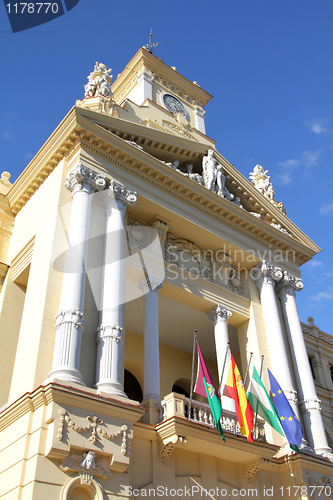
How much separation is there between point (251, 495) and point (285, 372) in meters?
4.38

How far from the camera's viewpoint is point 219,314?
18672mm

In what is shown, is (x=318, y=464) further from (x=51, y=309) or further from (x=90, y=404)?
(x=51, y=309)

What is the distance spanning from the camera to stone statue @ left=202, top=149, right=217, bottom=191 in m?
20.2

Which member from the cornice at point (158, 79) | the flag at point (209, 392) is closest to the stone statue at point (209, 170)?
the cornice at point (158, 79)

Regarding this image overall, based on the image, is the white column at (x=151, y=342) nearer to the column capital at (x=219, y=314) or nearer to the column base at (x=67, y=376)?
the column capital at (x=219, y=314)

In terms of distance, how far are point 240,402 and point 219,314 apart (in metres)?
4.45

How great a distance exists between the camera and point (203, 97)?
28.7m

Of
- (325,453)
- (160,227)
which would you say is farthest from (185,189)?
(325,453)

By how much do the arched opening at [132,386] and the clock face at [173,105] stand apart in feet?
41.7

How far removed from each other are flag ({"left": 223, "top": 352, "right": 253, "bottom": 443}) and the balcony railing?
0.78 m

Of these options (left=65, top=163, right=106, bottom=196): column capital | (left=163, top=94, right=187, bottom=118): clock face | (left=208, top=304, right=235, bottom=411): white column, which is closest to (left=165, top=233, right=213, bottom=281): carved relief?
(left=208, top=304, right=235, bottom=411): white column

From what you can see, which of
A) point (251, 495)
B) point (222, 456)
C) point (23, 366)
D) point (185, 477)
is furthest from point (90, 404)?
point (251, 495)

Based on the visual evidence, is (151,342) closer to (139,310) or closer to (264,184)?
(139,310)

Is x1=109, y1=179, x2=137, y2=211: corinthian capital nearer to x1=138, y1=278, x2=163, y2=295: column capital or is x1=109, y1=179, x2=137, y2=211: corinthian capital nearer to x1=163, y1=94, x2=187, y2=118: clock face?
x1=138, y1=278, x2=163, y2=295: column capital
